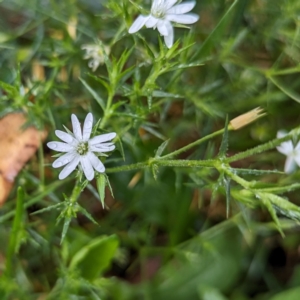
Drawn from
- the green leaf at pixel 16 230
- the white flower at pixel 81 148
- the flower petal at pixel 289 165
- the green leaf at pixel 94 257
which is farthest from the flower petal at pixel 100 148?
the flower petal at pixel 289 165

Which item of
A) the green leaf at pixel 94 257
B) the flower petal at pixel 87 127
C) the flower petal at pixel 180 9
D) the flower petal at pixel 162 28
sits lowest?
the green leaf at pixel 94 257

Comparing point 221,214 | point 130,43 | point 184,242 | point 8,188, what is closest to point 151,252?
point 184,242

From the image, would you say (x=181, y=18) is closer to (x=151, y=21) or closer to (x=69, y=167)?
(x=151, y=21)

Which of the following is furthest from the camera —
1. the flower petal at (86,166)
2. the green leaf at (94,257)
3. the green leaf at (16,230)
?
the green leaf at (94,257)

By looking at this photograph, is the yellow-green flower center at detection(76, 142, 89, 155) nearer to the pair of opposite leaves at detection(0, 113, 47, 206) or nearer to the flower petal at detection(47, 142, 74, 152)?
the flower petal at detection(47, 142, 74, 152)

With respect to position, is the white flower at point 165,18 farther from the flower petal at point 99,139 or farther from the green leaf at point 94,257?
the green leaf at point 94,257

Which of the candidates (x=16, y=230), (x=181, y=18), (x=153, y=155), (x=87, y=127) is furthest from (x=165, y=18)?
(x=16, y=230)

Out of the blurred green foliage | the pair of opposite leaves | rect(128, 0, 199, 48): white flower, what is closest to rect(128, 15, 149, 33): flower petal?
rect(128, 0, 199, 48): white flower
